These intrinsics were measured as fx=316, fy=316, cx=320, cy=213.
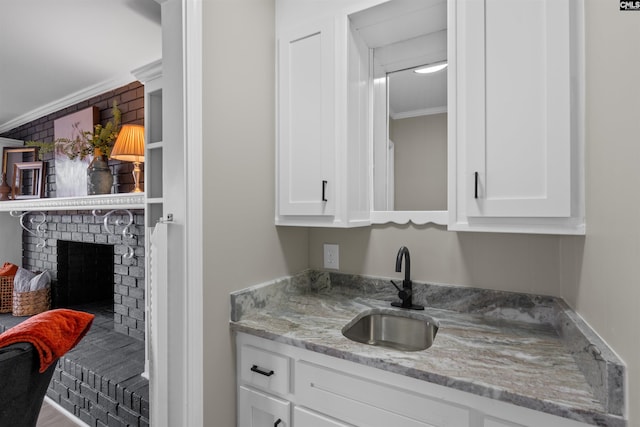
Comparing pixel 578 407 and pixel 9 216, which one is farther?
pixel 9 216

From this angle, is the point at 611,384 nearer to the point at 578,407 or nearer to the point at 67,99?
the point at 578,407

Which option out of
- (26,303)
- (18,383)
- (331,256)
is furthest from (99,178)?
(331,256)

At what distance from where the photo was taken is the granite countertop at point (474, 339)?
2.47 feet

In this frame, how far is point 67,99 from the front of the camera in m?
3.07

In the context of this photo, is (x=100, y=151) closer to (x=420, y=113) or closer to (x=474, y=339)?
(x=420, y=113)

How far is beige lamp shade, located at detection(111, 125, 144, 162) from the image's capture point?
2182mm

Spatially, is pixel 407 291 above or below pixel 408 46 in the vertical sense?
below

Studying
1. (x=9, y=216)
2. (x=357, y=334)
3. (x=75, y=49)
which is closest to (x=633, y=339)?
(x=357, y=334)

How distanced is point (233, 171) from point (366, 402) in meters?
0.98

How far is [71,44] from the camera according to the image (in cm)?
217

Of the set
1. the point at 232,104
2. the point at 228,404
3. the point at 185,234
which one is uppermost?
the point at 232,104

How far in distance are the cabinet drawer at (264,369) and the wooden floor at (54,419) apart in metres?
1.66

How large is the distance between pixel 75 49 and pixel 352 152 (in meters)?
2.23

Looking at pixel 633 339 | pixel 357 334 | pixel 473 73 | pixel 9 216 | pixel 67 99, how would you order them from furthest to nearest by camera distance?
1. pixel 9 216
2. pixel 67 99
3. pixel 357 334
4. pixel 473 73
5. pixel 633 339
